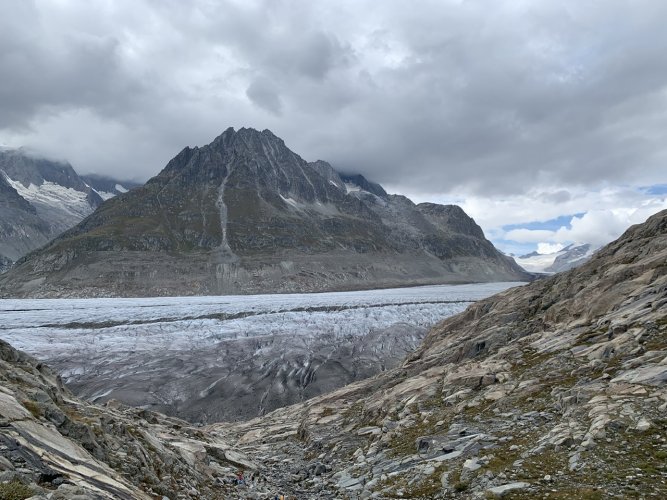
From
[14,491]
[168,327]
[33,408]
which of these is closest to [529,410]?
[14,491]

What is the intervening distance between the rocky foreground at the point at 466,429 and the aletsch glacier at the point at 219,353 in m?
24.2

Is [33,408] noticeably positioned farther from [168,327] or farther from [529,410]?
[168,327]

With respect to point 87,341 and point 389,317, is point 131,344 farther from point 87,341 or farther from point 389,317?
point 389,317

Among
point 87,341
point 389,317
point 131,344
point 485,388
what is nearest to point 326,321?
point 389,317

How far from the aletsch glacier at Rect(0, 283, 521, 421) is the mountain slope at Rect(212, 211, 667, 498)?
65.9 feet

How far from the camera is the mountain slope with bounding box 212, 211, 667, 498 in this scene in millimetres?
13547

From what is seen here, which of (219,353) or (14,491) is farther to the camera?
(219,353)

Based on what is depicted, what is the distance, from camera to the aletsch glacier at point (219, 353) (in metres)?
55.9

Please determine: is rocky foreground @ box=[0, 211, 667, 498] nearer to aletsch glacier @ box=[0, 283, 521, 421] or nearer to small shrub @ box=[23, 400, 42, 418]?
small shrub @ box=[23, 400, 42, 418]

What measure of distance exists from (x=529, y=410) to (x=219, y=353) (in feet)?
208

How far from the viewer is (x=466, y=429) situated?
1923cm

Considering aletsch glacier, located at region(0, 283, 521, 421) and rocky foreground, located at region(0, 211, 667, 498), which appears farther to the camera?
aletsch glacier, located at region(0, 283, 521, 421)

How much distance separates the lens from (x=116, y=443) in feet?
55.9

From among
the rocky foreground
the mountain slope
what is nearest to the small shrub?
the rocky foreground
